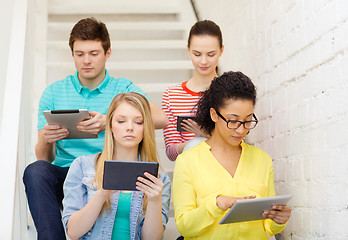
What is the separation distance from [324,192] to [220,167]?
44 cm

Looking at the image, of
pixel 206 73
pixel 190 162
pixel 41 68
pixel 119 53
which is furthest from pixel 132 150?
pixel 119 53

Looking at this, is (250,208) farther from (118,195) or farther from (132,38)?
(132,38)

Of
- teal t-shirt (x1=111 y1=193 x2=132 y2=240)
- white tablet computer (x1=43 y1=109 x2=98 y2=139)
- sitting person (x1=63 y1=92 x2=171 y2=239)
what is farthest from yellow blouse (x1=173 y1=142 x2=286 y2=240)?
white tablet computer (x1=43 y1=109 x2=98 y2=139)

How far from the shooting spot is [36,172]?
236 cm

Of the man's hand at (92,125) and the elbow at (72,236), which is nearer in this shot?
the elbow at (72,236)

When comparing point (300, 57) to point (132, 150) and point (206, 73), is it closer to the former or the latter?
point (206, 73)

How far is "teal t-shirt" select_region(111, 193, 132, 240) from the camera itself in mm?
2129

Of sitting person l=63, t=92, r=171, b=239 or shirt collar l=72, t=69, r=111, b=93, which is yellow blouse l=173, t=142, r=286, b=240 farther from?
shirt collar l=72, t=69, r=111, b=93

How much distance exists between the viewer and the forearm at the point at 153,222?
2.04 m

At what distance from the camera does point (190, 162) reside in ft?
6.99

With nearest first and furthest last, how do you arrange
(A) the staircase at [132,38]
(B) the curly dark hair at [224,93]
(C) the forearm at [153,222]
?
(C) the forearm at [153,222]
(B) the curly dark hair at [224,93]
(A) the staircase at [132,38]

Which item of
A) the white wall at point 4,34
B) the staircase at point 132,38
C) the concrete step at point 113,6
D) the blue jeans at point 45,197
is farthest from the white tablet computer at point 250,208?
the white wall at point 4,34

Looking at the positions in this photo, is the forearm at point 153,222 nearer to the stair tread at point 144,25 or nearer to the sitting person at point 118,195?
the sitting person at point 118,195

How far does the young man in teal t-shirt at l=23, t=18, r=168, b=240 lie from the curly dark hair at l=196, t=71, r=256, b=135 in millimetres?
345
